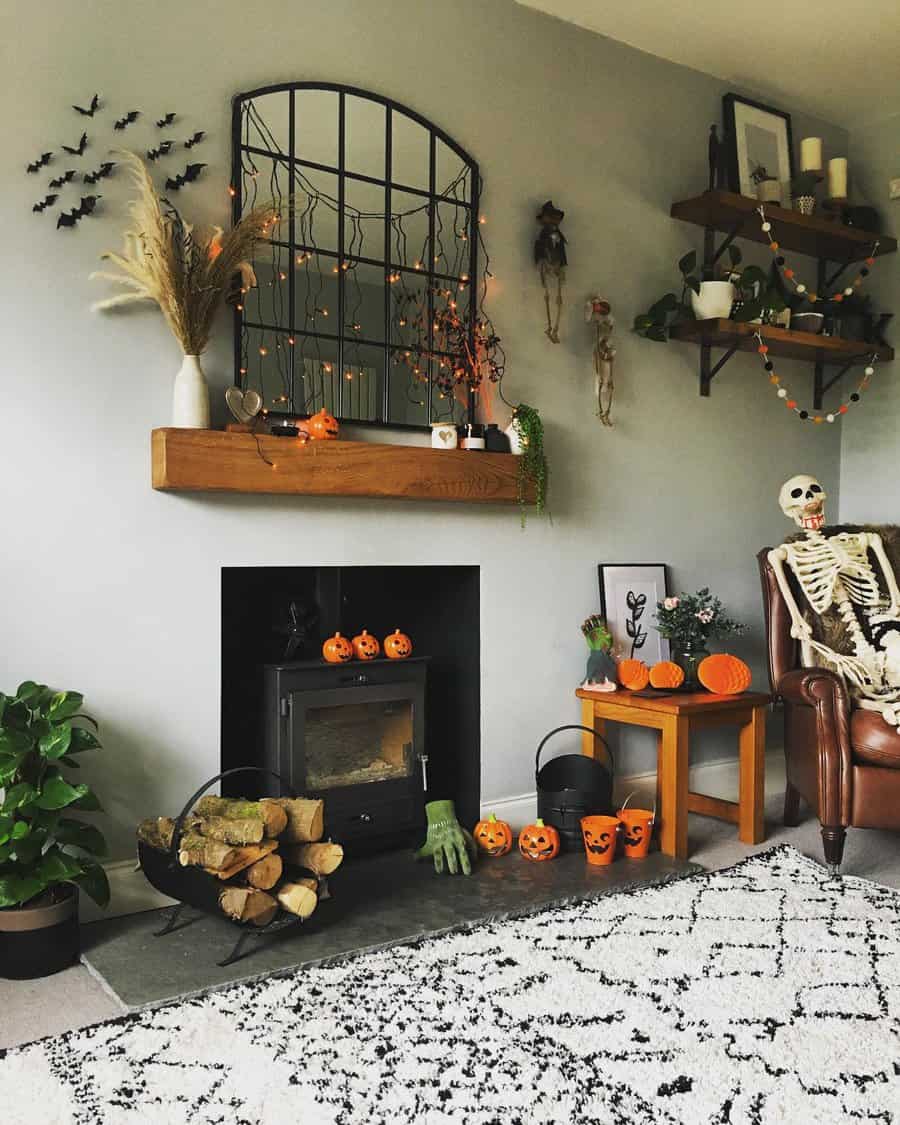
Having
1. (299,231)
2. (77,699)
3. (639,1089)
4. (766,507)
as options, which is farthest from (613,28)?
(639,1089)

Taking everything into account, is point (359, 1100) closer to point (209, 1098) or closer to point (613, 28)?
point (209, 1098)

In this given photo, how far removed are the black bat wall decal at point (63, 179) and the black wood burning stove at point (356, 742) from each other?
A: 148cm

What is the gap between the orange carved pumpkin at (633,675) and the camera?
3.73 metres

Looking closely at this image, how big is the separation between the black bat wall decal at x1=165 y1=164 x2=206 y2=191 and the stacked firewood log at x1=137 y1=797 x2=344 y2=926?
170 centimetres

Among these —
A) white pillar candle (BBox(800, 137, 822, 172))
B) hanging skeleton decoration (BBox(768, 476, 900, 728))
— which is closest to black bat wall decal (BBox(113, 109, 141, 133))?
hanging skeleton decoration (BBox(768, 476, 900, 728))

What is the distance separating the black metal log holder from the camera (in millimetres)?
2557

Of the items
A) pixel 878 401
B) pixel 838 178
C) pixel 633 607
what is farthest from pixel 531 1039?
pixel 838 178

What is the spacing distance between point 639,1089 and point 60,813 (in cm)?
155

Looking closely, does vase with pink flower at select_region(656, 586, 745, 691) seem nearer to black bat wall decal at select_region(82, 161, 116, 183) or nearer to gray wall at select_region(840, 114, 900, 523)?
gray wall at select_region(840, 114, 900, 523)

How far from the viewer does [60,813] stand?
2.66m

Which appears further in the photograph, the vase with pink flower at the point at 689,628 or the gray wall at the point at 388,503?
the vase with pink flower at the point at 689,628

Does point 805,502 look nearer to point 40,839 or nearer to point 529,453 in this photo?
point 529,453

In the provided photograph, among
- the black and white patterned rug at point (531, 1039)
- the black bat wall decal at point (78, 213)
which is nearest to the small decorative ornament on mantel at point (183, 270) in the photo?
the black bat wall decal at point (78, 213)

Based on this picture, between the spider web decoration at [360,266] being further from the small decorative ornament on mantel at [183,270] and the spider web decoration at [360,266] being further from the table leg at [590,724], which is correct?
the table leg at [590,724]
